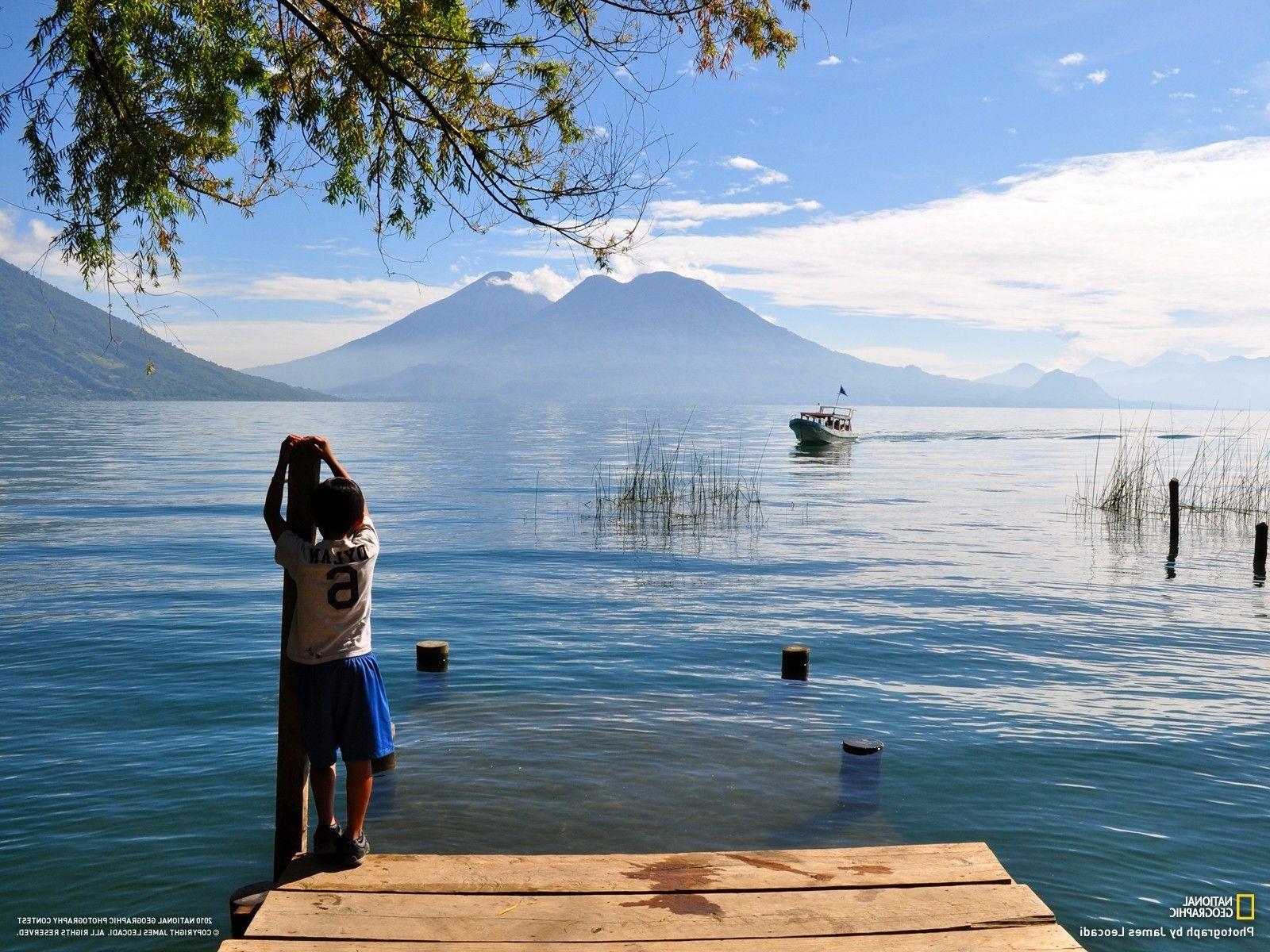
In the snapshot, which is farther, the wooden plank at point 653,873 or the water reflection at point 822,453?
the water reflection at point 822,453

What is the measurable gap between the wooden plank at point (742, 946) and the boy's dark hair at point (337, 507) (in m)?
2.02

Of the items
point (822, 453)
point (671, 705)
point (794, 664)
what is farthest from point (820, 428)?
point (671, 705)

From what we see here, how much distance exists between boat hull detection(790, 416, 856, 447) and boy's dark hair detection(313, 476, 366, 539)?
65723mm

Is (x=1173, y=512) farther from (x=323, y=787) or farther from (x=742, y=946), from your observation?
(x=323, y=787)

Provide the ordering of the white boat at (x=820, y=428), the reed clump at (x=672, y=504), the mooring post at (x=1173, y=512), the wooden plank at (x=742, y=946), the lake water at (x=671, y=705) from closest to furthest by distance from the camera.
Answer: the wooden plank at (x=742, y=946), the lake water at (x=671, y=705), the mooring post at (x=1173, y=512), the reed clump at (x=672, y=504), the white boat at (x=820, y=428)

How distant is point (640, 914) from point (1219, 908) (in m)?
4.56

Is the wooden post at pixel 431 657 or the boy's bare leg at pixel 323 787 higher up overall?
the boy's bare leg at pixel 323 787

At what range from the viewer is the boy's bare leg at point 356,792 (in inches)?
212

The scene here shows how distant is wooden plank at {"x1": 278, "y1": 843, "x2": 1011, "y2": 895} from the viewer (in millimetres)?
5059

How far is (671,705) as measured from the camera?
1137cm

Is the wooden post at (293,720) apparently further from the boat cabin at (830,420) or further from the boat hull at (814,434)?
the boat cabin at (830,420)

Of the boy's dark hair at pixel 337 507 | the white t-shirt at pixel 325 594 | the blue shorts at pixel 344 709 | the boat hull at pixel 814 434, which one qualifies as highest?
the boat hull at pixel 814 434

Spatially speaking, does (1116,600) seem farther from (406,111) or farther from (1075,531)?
(406,111)

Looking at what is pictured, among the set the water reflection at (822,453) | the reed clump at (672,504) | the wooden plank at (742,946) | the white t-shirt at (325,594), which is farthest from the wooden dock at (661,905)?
the water reflection at (822,453)
